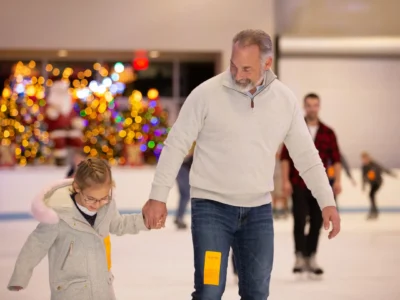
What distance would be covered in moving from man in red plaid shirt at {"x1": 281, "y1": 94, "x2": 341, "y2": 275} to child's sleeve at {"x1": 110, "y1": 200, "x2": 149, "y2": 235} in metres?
2.68

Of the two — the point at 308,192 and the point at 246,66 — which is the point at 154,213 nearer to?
the point at 246,66

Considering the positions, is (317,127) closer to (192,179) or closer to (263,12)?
(192,179)

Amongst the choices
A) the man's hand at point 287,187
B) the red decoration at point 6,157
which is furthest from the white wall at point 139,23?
the man's hand at point 287,187

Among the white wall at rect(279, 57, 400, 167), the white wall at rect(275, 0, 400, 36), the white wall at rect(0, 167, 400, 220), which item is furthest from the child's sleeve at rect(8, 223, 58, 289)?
the white wall at rect(279, 57, 400, 167)

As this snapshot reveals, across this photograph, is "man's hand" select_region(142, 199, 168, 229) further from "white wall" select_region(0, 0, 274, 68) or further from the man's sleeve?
"white wall" select_region(0, 0, 274, 68)

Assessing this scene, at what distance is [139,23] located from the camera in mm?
12477

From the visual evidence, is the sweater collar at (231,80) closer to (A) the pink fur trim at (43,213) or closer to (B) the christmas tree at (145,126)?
(A) the pink fur trim at (43,213)

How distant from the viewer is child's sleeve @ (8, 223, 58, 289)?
2838 mm

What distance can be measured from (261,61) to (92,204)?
0.79m

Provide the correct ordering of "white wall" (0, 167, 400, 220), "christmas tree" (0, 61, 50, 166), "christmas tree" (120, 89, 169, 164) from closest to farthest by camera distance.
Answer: "white wall" (0, 167, 400, 220) < "christmas tree" (0, 61, 50, 166) < "christmas tree" (120, 89, 169, 164)

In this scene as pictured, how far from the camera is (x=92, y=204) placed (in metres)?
2.90

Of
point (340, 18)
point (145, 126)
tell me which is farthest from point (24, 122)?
point (340, 18)

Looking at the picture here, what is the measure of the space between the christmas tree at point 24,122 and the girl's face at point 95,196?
999 cm

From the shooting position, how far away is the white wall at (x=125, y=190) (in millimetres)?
11541
